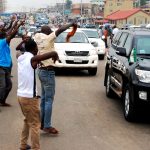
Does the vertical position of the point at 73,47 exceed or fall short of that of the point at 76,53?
it exceeds it

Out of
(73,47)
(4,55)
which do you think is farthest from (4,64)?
(73,47)

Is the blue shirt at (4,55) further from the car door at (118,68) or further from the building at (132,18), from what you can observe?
the building at (132,18)

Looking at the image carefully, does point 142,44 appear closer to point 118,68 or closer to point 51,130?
point 118,68

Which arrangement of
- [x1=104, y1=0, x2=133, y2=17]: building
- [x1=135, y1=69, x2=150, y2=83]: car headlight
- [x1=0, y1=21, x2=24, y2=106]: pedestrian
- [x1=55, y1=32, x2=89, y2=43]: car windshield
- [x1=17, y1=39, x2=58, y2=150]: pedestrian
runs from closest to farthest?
[x1=17, y1=39, x2=58, y2=150]: pedestrian, [x1=135, y1=69, x2=150, y2=83]: car headlight, [x1=0, y1=21, x2=24, y2=106]: pedestrian, [x1=55, y1=32, x2=89, y2=43]: car windshield, [x1=104, y1=0, x2=133, y2=17]: building

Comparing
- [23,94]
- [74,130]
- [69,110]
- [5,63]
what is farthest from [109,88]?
[23,94]

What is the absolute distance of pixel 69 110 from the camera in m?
9.96

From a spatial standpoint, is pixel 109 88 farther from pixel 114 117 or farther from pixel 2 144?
pixel 2 144

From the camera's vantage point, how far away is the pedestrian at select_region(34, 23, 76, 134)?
7.56 m

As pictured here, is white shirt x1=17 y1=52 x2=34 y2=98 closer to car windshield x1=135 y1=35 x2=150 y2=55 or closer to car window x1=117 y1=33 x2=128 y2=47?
car windshield x1=135 y1=35 x2=150 y2=55

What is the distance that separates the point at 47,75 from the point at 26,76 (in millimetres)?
1321

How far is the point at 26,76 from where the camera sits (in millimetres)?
6277

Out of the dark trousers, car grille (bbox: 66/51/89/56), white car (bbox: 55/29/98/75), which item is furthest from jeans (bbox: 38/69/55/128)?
car grille (bbox: 66/51/89/56)

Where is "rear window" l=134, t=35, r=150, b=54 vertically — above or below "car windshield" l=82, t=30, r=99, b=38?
above

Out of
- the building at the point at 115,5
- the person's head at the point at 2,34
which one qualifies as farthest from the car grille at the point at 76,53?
the building at the point at 115,5
